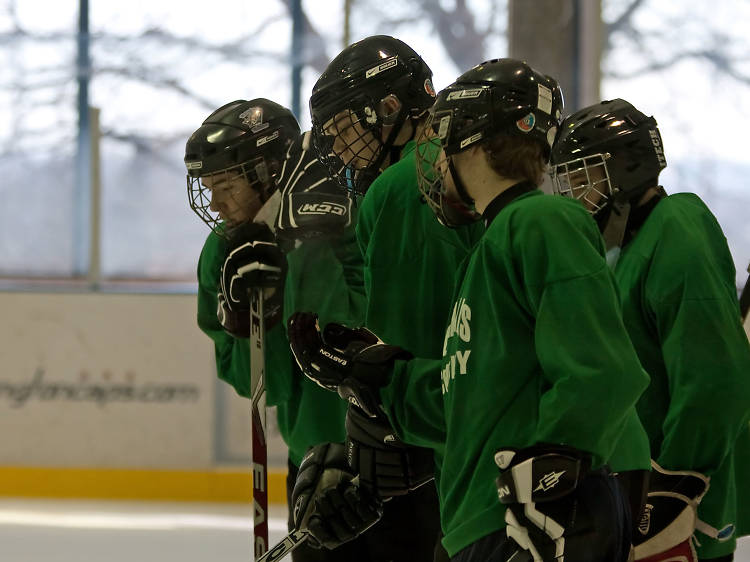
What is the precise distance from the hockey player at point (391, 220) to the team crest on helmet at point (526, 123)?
35 centimetres

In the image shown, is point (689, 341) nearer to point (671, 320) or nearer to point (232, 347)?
point (671, 320)

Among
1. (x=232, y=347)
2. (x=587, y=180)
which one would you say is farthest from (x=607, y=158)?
(x=232, y=347)

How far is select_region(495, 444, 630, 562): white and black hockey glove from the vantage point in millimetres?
1288

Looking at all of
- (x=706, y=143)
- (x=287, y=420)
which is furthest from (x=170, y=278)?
(x=287, y=420)

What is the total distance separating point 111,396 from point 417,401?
3843 mm

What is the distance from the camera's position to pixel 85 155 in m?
6.54

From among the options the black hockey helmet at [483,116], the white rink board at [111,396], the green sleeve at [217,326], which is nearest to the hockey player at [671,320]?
the black hockey helmet at [483,116]

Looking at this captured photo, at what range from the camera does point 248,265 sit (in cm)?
227

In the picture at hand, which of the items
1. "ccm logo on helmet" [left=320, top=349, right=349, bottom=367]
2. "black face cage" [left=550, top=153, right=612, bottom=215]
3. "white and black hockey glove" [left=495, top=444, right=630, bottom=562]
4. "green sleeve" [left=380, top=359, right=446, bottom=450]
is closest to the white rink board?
"black face cage" [left=550, top=153, right=612, bottom=215]

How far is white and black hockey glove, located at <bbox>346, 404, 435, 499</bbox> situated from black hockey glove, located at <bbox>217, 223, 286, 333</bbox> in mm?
437

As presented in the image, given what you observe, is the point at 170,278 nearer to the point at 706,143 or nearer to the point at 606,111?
the point at 706,143

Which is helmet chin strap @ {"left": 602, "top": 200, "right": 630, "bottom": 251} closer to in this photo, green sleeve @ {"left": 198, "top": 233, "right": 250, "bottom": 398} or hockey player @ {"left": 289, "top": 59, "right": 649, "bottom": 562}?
hockey player @ {"left": 289, "top": 59, "right": 649, "bottom": 562}

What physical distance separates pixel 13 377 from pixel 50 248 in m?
1.48

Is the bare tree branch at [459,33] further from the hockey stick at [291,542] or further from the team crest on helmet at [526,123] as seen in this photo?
the team crest on helmet at [526,123]
